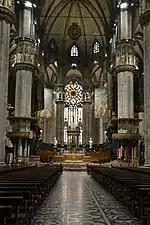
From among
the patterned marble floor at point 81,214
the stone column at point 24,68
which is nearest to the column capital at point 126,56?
the stone column at point 24,68

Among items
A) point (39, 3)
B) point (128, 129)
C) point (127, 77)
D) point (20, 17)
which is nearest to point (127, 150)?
point (128, 129)

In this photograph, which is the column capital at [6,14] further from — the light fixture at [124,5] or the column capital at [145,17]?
the light fixture at [124,5]

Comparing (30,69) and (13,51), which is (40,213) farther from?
(13,51)

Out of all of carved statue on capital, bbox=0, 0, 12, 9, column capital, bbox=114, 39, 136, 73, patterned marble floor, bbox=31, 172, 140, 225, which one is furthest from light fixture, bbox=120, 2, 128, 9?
patterned marble floor, bbox=31, 172, 140, 225

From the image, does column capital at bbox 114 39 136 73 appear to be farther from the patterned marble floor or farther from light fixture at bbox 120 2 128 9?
the patterned marble floor

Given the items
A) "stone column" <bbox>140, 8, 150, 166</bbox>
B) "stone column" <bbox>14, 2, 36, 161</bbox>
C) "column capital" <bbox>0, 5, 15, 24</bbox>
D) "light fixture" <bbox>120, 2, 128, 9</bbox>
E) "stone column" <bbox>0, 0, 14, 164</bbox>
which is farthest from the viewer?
"light fixture" <bbox>120, 2, 128, 9</bbox>

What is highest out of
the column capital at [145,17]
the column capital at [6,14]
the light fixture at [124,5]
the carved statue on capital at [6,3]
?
the light fixture at [124,5]

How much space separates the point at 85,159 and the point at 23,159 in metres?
11.1

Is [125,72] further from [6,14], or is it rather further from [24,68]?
[6,14]

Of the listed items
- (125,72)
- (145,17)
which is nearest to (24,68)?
(125,72)

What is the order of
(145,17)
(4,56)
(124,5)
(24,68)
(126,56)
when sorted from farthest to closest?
(124,5), (126,56), (24,68), (4,56), (145,17)

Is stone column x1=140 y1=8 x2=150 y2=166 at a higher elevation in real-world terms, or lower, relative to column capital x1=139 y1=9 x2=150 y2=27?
lower

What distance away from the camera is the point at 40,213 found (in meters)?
7.75

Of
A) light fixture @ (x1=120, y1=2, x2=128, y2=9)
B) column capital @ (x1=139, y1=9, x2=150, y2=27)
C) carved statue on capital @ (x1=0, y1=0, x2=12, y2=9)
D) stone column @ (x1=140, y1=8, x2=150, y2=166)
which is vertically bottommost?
stone column @ (x1=140, y1=8, x2=150, y2=166)
